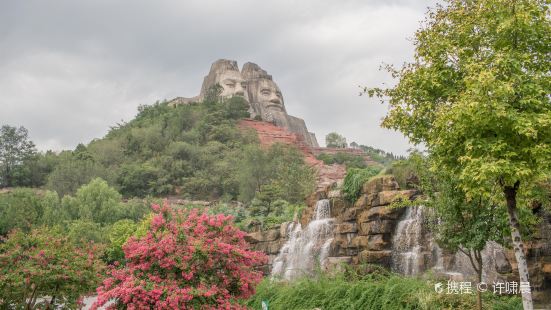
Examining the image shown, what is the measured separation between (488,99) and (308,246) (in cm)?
1604

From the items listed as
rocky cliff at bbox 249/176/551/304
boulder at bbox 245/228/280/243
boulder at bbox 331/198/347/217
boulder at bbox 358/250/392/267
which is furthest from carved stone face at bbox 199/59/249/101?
boulder at bbox 358/250/392/267

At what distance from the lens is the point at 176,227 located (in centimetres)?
998

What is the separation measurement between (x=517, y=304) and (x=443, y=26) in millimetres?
6010

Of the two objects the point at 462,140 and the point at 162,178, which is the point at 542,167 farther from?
the point at 162,178

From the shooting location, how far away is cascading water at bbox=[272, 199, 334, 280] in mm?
22219

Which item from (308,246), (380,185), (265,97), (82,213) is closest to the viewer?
(380,185)

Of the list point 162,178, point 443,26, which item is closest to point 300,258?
point 443,26

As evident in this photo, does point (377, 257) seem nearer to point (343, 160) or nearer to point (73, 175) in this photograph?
point (73, 175)

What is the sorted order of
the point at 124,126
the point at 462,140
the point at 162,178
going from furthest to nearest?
the point at 124,126
the point at 162,178
the point at 462,140

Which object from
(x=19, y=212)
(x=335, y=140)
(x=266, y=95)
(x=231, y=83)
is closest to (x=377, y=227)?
(x=19, y=212)

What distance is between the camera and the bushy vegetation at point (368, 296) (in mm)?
10945

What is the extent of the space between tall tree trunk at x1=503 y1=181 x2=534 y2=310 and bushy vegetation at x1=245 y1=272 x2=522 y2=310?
2293 millimetres

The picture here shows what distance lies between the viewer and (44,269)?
1026 centimetres

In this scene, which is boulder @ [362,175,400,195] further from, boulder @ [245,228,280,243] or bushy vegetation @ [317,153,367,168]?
bushy vegetation @ [317,153,367,168]
